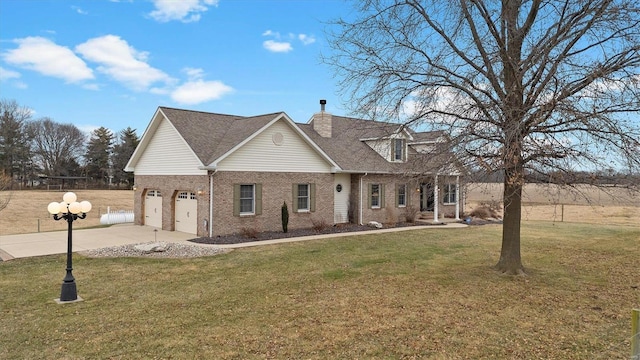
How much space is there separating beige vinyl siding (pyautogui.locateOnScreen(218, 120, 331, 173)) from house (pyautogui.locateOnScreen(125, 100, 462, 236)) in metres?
0.04

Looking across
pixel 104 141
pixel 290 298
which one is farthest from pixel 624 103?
pixel 104 141

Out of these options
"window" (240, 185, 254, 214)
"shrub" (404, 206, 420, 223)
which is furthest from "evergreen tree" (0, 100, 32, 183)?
"shrub" (404, 206, 420, 223)

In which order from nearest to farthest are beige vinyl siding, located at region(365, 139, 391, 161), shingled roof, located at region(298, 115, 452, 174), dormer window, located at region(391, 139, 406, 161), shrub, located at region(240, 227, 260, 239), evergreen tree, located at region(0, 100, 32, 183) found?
beige vinyl siding, located at region(365, 139, 391, 161)
shrub, located at region(240, 227, 260, 239)
shingled roof, located at region(298, 115, 452, 174)
dormer window, located at region(391, 139, 406, 161)
evergreen tree, located at region(0, 100, 32, 183)

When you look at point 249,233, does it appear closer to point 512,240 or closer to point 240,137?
point 240,137

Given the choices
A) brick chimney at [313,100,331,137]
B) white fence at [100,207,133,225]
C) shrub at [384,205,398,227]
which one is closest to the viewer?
white fence at [100,207,133,225]

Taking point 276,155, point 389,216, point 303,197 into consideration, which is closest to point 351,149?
point 389,216

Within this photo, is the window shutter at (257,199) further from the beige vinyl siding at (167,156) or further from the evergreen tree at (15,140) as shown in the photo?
A: the evergreen tree at (15,140)

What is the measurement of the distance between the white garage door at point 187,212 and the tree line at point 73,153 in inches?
1925

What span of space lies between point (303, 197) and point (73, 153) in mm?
61540

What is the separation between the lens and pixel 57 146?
210 feet

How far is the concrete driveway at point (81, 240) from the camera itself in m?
13.2

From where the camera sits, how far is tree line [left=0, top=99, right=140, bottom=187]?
56.9m

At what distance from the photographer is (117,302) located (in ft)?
25.9

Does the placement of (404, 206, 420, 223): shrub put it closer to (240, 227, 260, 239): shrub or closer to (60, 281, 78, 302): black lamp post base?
(240, 227, 260, 239): shrub
